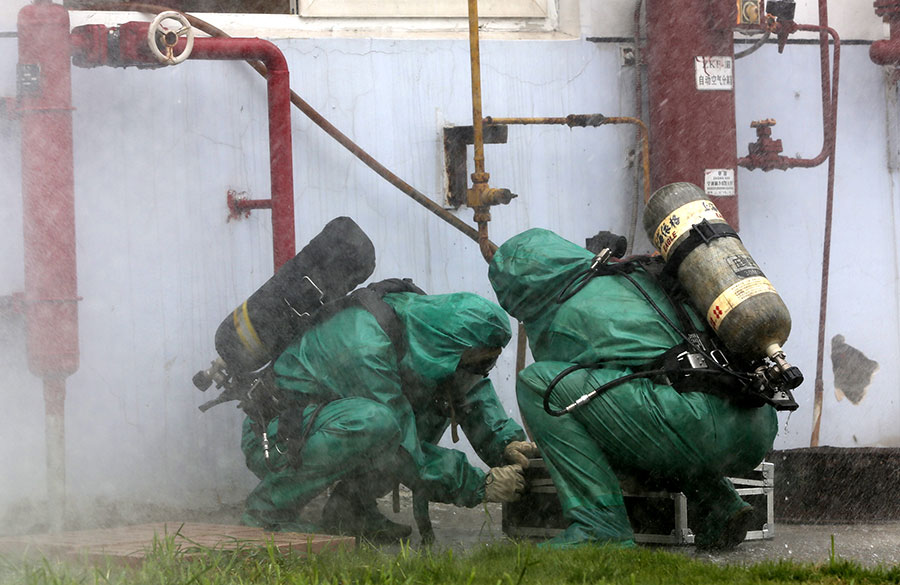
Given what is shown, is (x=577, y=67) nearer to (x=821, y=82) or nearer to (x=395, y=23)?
(x=395, y=23)

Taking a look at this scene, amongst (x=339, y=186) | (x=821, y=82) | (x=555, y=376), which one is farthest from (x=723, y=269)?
(x=821, y=82)

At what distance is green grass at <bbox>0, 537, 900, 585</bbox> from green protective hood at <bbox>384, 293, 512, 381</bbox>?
3.13 ft

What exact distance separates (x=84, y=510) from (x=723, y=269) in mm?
3118

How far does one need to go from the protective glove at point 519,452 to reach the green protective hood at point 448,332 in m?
0.47

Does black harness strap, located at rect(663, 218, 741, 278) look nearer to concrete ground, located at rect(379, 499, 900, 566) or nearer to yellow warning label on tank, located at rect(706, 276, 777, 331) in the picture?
yellow warning label on tank, located at rect(706, 276, 777, 331)

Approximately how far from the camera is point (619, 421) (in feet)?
12.6

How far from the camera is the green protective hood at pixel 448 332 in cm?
426

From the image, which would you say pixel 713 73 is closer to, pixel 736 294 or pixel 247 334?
pixel 736 294

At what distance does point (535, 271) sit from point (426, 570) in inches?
54.0

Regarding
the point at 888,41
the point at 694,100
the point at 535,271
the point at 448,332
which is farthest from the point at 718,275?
the point at 888,41

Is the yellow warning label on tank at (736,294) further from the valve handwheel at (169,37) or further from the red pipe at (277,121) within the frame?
the valve handwheel at (169,37)

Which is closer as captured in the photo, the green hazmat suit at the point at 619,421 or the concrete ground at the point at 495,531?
the green hazmat suit at the point at 619,421

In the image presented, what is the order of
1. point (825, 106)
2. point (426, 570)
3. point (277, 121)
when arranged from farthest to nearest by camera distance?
point (825, 106) < point (277, 121) < point (426, 570)

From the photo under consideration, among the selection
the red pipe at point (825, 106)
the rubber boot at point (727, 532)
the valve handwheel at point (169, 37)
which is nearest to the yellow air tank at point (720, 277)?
the rubber boot at point (727, 532)
